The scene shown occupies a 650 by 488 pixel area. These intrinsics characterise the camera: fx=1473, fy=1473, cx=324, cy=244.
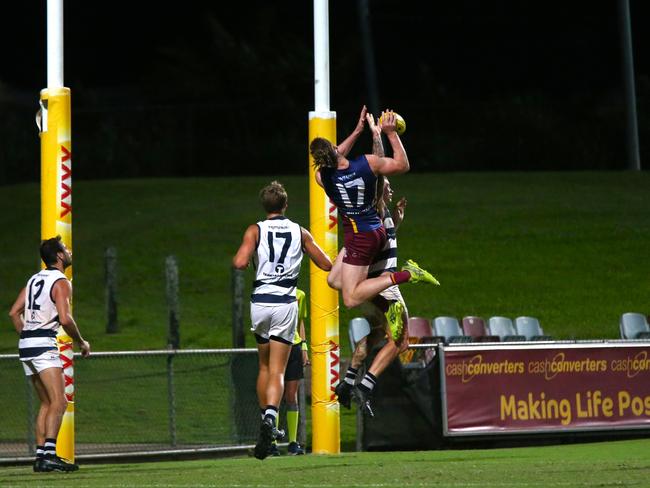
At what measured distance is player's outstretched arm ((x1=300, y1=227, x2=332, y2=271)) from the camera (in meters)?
13.2

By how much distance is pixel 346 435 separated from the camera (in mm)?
19969

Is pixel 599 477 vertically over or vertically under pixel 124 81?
under

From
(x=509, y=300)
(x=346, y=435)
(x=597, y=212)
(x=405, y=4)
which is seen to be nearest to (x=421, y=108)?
(x=405, y=4)

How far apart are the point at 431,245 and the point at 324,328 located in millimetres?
16899

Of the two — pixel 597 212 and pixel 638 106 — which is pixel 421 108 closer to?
pixel 638 106

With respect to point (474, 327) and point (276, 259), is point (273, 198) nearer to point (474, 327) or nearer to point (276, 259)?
point (276, 259)

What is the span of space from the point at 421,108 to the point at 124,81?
1374 centimetres

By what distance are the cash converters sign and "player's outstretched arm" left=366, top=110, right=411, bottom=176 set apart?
467 centimetres

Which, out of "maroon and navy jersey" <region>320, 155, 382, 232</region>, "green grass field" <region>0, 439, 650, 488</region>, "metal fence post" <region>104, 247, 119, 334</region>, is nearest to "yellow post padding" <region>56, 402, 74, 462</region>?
"green grass field" <region>0, 439, 650, 488</region>

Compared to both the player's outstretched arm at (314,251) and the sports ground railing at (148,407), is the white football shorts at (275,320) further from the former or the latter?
the sports ground railing at (148,407)

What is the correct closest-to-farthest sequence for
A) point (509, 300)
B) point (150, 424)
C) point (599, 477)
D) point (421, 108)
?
point (599, 477) → point (150, 424) → point (509, 300) → point (421, 108)

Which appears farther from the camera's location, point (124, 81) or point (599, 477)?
point (124, 81)

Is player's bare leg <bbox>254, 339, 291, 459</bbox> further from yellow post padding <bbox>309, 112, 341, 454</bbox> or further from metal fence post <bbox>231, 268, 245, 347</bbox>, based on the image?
metal fence post <bbox>231, 268, 245, 347</bbox>

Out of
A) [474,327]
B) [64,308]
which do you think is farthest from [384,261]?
[474,327]
